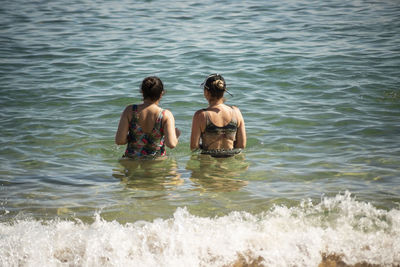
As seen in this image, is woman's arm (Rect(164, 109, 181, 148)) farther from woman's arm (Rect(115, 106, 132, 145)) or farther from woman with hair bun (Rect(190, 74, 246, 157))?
woman's arm (Rect(115, 106, 132, 145))

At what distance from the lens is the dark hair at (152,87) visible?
5680 mm

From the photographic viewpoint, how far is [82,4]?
65.0 ft

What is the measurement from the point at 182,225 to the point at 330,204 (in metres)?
1.67

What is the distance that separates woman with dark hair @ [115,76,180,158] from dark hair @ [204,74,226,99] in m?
0.60

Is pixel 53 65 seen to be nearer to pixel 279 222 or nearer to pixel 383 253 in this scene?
pixel 279 222

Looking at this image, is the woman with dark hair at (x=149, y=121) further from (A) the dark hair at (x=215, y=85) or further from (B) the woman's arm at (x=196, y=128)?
(A) the dark hair at (x=215, y=85)

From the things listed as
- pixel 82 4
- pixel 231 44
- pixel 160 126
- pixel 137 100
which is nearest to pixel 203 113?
pixel 160 126

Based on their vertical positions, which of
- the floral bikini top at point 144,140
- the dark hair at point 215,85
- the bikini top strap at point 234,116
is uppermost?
the dark hair at point 215,85

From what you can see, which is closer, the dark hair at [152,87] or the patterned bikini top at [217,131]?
the dark hair at [152,87]

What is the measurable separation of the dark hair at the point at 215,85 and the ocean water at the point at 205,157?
992 mm

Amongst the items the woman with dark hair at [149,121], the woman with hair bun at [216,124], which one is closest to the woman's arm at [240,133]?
the woman with hair bun at [216,124]

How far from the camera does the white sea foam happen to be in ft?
13.2

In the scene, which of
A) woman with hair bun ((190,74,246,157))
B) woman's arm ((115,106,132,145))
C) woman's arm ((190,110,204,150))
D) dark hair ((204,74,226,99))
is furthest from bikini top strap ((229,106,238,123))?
woman's arm ((115,106,132,145))

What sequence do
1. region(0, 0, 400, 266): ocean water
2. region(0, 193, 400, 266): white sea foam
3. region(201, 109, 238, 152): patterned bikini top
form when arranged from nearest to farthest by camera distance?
region(0, 193, 400, 266): white sea foam < region(0, 0, 400, 266): ocean water < region(201, 109, 238, 152): patterned bikini top
